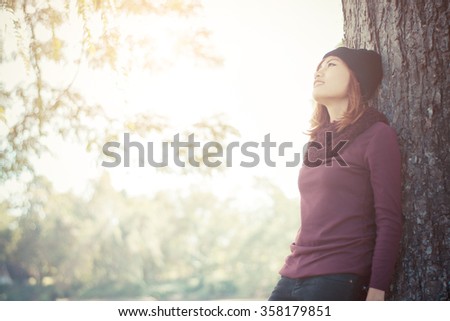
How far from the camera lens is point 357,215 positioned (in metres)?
1.52

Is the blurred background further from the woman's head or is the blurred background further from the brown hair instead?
the woman's head

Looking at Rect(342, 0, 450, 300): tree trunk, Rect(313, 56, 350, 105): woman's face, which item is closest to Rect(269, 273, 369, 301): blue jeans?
Rect(342, 0, 450, 300): tree trunk

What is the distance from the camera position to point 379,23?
1.82 meters

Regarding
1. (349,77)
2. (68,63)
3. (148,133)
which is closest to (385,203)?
(349,77)

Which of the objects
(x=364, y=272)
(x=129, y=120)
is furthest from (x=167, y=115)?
(x=364, y=272)

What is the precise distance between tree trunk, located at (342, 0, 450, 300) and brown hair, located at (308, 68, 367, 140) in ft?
0.36

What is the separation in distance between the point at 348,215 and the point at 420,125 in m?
0.40

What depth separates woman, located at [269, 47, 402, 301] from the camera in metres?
1.47

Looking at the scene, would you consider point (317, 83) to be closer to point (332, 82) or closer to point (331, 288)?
point (332, 82)

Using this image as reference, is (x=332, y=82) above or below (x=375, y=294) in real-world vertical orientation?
above

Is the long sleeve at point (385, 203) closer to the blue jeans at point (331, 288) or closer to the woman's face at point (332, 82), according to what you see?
the blue jeans at point (331, 288)

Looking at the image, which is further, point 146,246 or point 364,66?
point 146,246

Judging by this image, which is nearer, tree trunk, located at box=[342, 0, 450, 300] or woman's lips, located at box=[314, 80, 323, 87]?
tree trunk, located at box=[342, 0, 450, 300]
